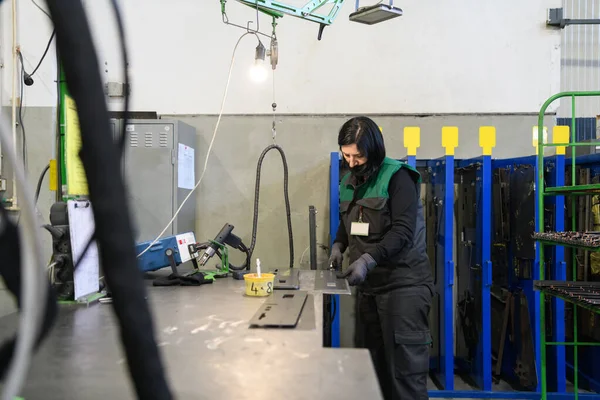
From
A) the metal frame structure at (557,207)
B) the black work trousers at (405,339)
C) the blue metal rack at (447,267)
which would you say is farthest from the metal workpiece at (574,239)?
the black work trousers at (405,339)

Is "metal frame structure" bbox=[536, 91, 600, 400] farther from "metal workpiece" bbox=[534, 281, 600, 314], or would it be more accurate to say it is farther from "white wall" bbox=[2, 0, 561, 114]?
"white wall" bbox=[2, 0, 561, 114]

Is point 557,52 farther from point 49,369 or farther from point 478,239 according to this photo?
point 49,369

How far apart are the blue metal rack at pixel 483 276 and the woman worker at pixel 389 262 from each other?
496 mm

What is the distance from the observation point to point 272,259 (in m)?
3.13

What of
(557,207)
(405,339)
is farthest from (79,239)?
(557,207)

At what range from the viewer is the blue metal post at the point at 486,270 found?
8.33ft

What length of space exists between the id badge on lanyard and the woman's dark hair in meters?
0.26

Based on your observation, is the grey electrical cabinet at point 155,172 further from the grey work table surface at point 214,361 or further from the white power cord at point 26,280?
the white power cord at point 26,280

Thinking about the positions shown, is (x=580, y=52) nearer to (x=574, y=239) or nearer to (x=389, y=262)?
(x=574, y=239)

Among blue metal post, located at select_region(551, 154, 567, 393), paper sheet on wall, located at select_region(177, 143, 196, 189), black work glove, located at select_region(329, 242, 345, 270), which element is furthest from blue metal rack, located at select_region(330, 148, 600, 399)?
paper sheet on wall, located at select_region(177, 143, 196, 189)

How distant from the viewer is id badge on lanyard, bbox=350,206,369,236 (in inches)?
82.6

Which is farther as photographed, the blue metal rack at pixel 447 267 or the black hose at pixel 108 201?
the blue metal rack at pixel 447 267

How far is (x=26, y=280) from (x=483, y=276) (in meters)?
2.65

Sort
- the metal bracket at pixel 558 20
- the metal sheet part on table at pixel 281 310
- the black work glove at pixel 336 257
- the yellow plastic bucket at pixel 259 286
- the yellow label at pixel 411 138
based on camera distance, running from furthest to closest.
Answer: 1. the metal bracket at pixel 558 20
2. the yellow label at pixel 411 138
3. the black work glove at pixel 336 257
4. the yellow plastic bucket at pixel 259 286
5. the metal sheet part on table at pixel 281 310
